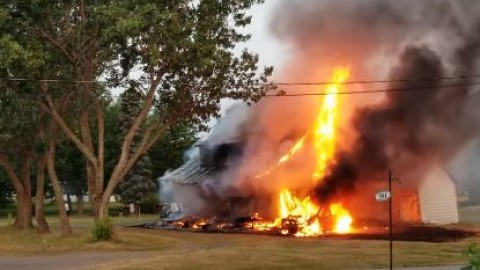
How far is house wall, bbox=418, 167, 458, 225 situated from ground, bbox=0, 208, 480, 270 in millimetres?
11690

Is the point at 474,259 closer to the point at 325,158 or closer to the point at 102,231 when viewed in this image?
the point at 102,231

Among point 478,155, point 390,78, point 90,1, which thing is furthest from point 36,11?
point 478,155

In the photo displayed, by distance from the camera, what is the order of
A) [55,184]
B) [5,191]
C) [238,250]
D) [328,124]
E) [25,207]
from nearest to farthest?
1. [238,250]
2. [55,184]
3. [25,207]
4. [328,124]
5. [5,191]

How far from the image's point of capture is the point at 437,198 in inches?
1598

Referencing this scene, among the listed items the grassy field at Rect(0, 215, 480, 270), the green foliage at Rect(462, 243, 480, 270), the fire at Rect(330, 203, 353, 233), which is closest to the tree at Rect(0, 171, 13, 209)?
the grassy field at Rect(0, 215, 480, 270)

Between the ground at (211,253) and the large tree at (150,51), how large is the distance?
2.98 meters

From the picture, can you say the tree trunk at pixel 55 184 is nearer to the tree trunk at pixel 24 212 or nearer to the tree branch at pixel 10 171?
the tree branch at pixel 10 171

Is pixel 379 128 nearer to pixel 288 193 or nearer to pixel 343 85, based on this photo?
pixel 343 85

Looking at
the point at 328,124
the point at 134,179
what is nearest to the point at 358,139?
the point at 328,124

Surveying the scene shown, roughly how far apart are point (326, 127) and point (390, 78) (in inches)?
179

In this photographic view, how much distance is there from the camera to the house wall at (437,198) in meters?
40.2

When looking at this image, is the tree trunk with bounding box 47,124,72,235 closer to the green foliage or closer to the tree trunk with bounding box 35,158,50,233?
the tree trunk with bounding box 35,158,50,233

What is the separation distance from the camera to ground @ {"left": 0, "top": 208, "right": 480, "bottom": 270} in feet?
62.0

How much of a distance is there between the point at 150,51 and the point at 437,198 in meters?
22.6
